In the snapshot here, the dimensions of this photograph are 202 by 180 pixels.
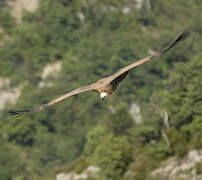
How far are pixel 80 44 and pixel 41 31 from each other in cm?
896

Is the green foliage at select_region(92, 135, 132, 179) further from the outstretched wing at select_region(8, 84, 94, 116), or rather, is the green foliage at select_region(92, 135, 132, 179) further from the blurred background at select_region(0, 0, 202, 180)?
the outstretched wing at select_region(8, 84, 94, 116)

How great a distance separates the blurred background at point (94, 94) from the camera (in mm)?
46156

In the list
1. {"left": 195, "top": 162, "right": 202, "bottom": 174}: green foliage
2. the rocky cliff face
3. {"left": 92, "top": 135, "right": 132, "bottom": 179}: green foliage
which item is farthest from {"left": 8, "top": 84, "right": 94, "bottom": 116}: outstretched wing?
the rocky cliff face

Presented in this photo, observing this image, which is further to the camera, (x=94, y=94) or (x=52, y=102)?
(x=94, y=94)

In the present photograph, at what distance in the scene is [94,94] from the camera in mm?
106000

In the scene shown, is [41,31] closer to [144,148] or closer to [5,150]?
[5,150]

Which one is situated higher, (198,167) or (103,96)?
(198,167)

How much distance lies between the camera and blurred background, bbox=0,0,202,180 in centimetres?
4616

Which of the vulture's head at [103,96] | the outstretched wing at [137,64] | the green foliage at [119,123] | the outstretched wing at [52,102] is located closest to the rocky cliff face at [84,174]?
the green foliage at [119,123]

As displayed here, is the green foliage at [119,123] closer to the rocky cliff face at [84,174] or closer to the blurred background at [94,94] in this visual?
the blurred background at [94,94]

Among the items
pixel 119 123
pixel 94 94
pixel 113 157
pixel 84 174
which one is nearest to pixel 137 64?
pixel 113 157

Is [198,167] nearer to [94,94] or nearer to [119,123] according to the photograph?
[119,123]

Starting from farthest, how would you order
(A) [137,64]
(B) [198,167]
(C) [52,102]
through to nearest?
(B) [198,167] → (C) [52,102] → (A) [137,64]

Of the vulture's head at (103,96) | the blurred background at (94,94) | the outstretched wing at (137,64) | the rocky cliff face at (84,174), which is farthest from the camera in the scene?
the rocky cliff face at (84,174)
